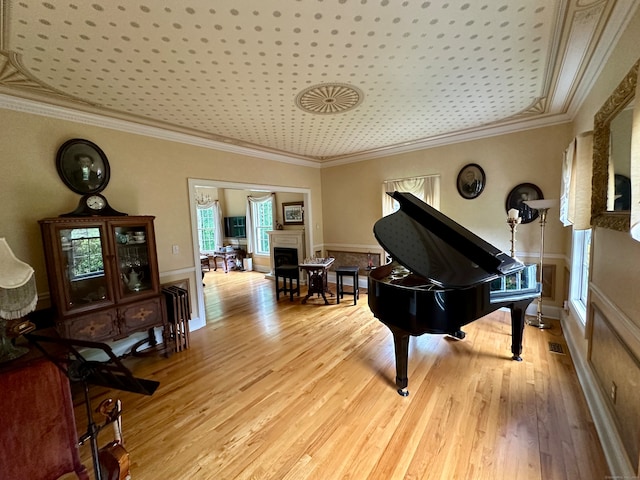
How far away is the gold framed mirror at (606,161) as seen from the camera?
152 cm

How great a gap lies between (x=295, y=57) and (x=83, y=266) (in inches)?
113

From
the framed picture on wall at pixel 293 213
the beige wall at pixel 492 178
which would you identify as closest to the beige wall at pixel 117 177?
the framed picture on wall at pixel 293 213

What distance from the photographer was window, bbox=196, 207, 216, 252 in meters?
9.03

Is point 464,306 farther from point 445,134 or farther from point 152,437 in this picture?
point 445,134

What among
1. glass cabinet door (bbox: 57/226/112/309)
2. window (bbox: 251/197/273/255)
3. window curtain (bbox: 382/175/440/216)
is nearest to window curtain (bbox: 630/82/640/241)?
window curtain (bbox: 382/175/440/216)

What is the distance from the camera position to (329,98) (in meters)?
2.74

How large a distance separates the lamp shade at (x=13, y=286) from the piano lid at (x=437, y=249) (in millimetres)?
2537

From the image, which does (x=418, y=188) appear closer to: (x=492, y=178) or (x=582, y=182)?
(x=492, y=178)

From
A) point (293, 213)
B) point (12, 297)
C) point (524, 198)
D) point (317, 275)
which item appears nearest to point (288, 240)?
point (293, 213)

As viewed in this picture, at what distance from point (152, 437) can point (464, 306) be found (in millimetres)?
2610

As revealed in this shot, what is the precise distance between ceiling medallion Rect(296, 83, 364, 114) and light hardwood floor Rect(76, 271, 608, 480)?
9.25 feet

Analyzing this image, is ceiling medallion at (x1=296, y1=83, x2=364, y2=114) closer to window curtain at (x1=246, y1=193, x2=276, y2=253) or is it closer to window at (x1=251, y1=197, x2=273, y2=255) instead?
window curtain at (x1=246, y1=193, x2=276, y2=253)

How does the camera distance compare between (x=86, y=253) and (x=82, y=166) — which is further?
(x=82, y=166)

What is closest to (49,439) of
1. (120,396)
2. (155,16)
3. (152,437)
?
(152,437)
